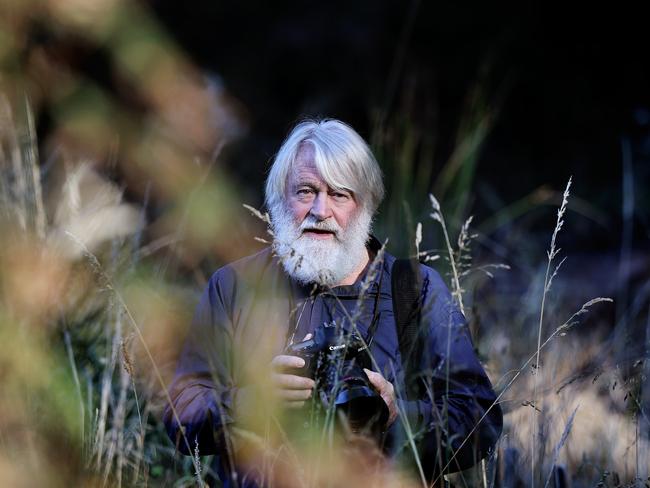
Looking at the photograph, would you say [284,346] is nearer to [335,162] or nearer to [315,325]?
[315,325]

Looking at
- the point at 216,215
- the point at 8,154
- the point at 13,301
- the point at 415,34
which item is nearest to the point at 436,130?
the point at 415,34

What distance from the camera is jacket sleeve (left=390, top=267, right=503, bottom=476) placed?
1508 millimetres

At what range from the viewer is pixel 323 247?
1665 mm

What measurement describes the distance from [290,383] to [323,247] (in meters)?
0.34

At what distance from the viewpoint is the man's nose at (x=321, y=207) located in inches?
65.9

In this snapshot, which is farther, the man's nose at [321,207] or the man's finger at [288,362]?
the man's nose at [321,207]

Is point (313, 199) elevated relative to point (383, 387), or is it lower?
elevated

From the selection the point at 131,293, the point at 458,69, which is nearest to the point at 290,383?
the point at 131,293

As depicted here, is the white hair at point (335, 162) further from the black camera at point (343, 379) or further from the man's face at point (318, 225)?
the black camera at point (343, 379)

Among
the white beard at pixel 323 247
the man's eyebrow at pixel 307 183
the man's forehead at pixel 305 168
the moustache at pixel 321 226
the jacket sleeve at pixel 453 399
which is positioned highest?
the man's forehead at pixel 305 168

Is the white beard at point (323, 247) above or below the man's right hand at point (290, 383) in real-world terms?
above

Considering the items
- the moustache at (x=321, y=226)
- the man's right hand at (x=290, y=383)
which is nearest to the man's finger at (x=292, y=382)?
the man's right hand at (x=290, y=383)

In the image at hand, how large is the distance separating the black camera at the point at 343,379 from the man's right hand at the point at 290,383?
18 millimetres

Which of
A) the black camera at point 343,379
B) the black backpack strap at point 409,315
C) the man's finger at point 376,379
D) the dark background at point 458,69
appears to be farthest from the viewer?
the dark background at point 458,69
